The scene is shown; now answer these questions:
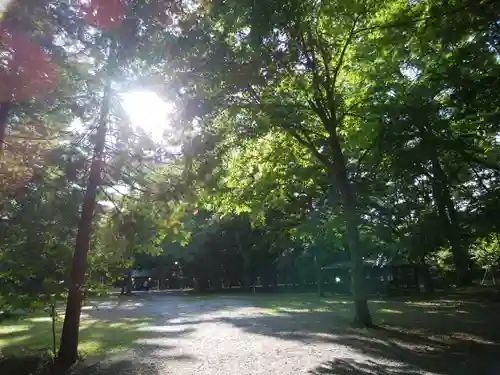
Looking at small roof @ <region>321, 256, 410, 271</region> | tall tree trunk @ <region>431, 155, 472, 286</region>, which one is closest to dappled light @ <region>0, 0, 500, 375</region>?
tall tree trunk @ <region>431, 155, 472, 286</region>

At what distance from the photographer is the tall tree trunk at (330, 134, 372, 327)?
13172 millimetres

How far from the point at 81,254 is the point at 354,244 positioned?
842cm

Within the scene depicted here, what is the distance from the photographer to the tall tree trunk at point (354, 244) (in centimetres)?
1317

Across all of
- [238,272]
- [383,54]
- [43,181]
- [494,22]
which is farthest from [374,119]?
[238,272]

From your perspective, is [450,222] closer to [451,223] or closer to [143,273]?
[451,223]

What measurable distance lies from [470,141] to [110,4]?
10528 mm

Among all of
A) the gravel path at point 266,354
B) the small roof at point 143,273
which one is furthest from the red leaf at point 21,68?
the small roof at point 143,273

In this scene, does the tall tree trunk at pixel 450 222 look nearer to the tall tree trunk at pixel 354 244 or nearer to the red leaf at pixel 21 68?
the tall tree trunk at pixel 354 244

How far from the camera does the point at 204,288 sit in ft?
150

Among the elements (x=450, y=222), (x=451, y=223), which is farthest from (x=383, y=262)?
(x=451, y=223)

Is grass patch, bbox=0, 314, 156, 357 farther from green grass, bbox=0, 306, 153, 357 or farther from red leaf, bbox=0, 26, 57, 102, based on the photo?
red leaf, bbox=0, 26, 57, 102

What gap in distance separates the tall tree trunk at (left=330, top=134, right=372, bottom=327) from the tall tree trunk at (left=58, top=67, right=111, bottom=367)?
7536mm

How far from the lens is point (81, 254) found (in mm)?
9297

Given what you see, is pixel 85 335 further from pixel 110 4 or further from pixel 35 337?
pixel 110 4
